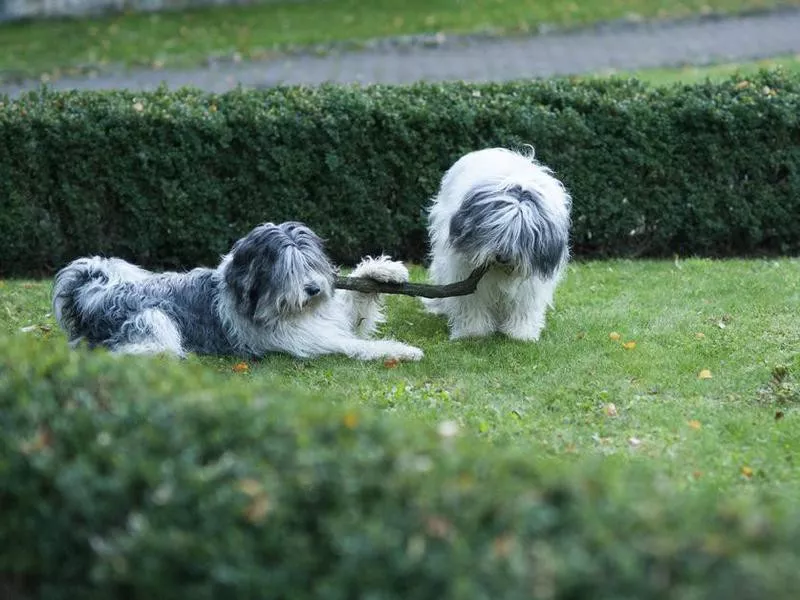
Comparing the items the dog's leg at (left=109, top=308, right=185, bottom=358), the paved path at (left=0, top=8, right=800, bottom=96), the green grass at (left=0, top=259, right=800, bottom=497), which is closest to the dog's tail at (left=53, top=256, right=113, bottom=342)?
the green grass at (left=0, top=259, right=800, bottom=497)

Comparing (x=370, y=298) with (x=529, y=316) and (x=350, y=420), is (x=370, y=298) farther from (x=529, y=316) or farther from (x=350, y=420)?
(x=350, y=420)

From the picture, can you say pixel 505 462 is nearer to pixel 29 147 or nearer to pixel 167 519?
pixel 167 519

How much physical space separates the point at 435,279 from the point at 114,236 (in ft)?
11.3

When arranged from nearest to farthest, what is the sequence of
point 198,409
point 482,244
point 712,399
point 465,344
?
point 198,409
point 712,399
point 482,244
point 465,344

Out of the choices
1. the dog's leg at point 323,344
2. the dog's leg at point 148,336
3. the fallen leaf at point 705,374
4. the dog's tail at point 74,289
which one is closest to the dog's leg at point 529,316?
the dog's leg at point 323,344

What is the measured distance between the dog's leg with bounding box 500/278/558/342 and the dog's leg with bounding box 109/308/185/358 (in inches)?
93.4

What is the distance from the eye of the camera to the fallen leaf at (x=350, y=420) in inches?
167

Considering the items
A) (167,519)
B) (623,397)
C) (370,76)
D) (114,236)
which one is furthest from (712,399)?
(370,76)

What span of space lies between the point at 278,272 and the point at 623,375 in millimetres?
2401

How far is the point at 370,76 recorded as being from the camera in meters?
16.7

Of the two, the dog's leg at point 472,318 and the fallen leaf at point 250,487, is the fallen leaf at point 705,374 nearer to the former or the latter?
the dog's leg at point 472,318

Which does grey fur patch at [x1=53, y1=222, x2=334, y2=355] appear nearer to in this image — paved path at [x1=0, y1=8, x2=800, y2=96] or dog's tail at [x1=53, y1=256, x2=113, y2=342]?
dog's tail at [x1=53, y1=256, x2=113, y2=342]

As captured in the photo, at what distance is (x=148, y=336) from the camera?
25.7 ft

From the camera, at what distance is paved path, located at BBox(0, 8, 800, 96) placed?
16.7 m
